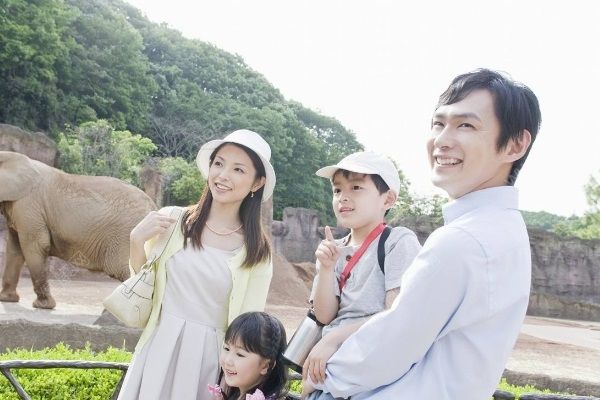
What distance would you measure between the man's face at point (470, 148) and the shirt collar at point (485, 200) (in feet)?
0.08

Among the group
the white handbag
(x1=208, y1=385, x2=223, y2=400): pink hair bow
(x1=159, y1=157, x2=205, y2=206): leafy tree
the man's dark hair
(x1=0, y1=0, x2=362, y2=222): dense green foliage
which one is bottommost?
(x1=159, y1=157, x2=205, y2=206): leafy tree

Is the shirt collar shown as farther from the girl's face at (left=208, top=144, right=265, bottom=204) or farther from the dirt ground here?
the dirt ground

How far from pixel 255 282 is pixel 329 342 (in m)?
0.92

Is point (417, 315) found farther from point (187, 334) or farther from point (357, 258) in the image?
point (187, 334)

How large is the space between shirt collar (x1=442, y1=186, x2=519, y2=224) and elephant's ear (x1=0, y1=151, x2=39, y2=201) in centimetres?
857

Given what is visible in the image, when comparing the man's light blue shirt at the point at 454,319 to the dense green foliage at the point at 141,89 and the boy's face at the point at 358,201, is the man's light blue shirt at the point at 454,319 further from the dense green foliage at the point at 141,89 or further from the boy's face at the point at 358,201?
the dense green foliage at the point at 141,89

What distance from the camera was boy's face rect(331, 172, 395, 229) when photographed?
2.12 meters

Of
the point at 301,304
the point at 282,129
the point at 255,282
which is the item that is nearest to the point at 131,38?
the point at 282,129

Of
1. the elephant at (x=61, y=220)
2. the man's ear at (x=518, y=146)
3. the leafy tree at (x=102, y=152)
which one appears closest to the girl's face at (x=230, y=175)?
the man's ear at (x=518, y=146)

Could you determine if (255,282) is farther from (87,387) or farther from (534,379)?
(534,379)

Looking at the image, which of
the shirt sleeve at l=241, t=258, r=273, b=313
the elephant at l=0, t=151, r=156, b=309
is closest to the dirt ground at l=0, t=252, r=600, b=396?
the elephant at l=0, t=151, r=156, b=309

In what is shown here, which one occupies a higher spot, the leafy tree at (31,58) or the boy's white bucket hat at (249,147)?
the leafy tree at (31,58)

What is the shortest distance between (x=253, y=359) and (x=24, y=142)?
570 inches

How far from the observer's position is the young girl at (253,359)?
219 cm
